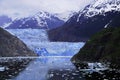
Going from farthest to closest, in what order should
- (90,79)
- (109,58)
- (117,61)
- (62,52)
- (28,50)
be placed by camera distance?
(28,50)
(62,52)
(109,58)
(117,61)
(90,79)

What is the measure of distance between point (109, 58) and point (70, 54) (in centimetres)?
5254

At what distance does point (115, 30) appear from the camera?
12900cm

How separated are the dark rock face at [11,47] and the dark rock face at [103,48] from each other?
4478 cm

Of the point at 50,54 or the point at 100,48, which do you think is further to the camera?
the point at 50,54

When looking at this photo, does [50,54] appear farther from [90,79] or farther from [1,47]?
[90,79]

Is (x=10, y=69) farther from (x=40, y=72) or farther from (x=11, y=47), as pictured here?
(x=11, y=47)

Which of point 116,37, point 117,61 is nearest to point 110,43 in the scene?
point 116,37

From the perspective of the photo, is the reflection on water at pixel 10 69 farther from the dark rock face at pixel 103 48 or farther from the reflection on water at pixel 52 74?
the dark rock face at pixel 103 48

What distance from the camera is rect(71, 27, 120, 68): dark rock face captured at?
11343 centimetres

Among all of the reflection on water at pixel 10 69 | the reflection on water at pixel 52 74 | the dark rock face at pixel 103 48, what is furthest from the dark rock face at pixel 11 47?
the reflection on water at pixel 52 74

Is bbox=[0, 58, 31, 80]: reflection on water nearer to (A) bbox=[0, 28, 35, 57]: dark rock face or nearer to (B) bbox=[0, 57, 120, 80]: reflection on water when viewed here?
(B) bbox=[0, 57, 120, 80]: reflection on water

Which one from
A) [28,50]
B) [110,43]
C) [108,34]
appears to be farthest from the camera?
[28,50]

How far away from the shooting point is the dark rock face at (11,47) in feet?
552

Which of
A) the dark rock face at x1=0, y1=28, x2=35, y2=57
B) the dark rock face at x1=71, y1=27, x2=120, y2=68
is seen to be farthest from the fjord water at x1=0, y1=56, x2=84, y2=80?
the dark rock face at x1=0, y1=28, x2=35, y2=57
